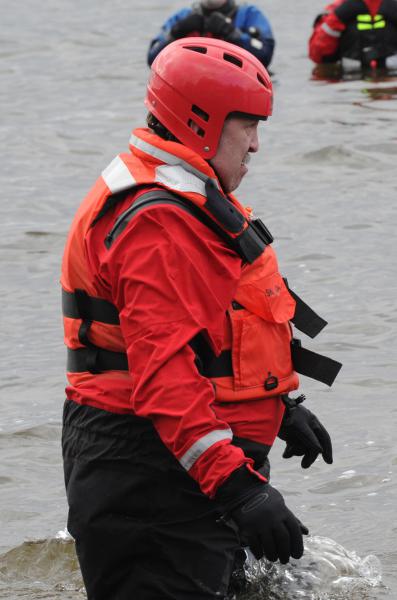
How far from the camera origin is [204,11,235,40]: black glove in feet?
48.8

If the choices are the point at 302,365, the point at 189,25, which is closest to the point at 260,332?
the point at 302,365

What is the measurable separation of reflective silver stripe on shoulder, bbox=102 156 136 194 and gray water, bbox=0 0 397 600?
1.57 meters

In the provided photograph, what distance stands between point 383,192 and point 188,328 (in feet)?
25.5

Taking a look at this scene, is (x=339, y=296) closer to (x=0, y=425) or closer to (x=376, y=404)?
(x=376, y=404)

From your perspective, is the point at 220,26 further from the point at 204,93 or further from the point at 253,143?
the point at 204,93

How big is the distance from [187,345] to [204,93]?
2.50 feet

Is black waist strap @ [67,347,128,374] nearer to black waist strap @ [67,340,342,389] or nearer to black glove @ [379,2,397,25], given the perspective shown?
black waist strap @ [67,340,342,389]

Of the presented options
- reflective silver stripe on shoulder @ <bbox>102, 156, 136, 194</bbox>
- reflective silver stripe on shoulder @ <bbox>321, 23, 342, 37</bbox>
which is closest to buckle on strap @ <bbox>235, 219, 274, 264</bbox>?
reflective silver stripe on shoulder @ <bbox>102, 156, 136, 194</bbox>

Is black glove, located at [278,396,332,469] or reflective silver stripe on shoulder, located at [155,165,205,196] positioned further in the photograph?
black glove, located at [278,396,332,469]

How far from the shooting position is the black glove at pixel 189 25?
14984 mm

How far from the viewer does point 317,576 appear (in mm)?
4879

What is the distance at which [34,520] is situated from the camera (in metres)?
5.82

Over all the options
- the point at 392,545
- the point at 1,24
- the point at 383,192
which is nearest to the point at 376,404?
the point at 392,545

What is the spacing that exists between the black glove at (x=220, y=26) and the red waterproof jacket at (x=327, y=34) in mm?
1893
